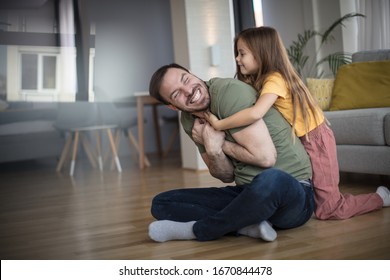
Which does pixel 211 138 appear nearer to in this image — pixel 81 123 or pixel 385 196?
pixel 385 196

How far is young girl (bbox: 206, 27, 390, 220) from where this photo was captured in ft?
5.18

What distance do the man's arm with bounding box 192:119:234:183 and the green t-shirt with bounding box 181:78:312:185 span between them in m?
0.03

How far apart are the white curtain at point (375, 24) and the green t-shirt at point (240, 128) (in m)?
2.83

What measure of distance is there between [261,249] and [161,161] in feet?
11.9

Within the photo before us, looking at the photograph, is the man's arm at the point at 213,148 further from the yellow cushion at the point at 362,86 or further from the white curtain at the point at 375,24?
the white curtain at the point at 375,24

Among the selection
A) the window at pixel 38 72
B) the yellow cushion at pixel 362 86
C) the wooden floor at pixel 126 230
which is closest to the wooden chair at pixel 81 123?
the window at pixel 38 72

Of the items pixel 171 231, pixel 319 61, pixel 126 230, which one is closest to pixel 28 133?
pixel 319 61

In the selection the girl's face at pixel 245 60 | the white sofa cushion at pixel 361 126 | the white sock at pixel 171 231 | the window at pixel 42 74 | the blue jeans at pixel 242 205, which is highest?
the window at pixel 42 74

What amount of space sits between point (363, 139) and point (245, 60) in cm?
116

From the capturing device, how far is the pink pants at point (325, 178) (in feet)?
5.68

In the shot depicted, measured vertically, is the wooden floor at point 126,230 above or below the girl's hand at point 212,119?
below

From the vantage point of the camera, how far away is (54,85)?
4941mm

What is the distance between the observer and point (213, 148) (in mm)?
1591

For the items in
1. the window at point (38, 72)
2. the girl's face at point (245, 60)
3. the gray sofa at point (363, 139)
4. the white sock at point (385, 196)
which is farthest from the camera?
the window at point (38, 72)
